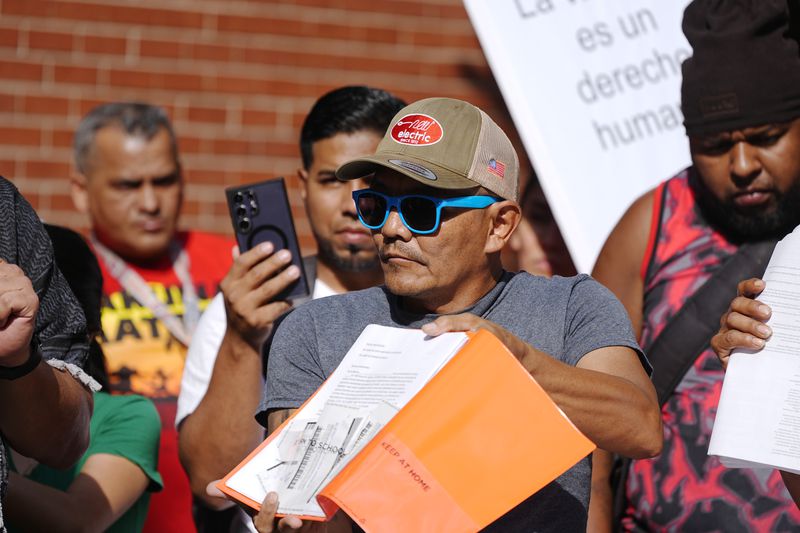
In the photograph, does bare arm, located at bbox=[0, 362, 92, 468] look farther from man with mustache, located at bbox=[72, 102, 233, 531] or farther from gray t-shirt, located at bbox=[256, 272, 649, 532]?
man with mustache, located at bbox=[72, 102, 233, 531]

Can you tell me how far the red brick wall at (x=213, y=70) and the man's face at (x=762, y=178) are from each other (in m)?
2.33

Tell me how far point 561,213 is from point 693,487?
121 centimetres

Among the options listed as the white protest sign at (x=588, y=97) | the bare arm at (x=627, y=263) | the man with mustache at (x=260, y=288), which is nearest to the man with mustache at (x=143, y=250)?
the man with mustache at (x=260, y=288)

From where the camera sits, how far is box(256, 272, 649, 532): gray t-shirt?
2.43 metres

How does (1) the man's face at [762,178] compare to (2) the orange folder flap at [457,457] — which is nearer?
(2) the orange folder flap at [457,457]

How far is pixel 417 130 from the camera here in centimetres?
259

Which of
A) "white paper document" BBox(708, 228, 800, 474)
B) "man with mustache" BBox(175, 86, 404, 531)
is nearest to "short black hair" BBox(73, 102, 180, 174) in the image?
"man with mustache" BBox(175, 86, 404, 531)

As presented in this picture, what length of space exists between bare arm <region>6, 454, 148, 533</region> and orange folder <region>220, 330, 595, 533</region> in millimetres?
1137

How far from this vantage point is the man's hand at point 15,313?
225 cm

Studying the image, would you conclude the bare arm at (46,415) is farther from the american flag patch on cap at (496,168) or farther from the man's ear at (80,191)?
the man's ear at (80,191)

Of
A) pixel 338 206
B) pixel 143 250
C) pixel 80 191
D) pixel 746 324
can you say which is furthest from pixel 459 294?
pixel 80 191

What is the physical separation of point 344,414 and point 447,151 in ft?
1.97

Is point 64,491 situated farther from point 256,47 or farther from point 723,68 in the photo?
point 256,47

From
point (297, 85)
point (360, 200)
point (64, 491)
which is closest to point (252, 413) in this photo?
point (64, 491)
